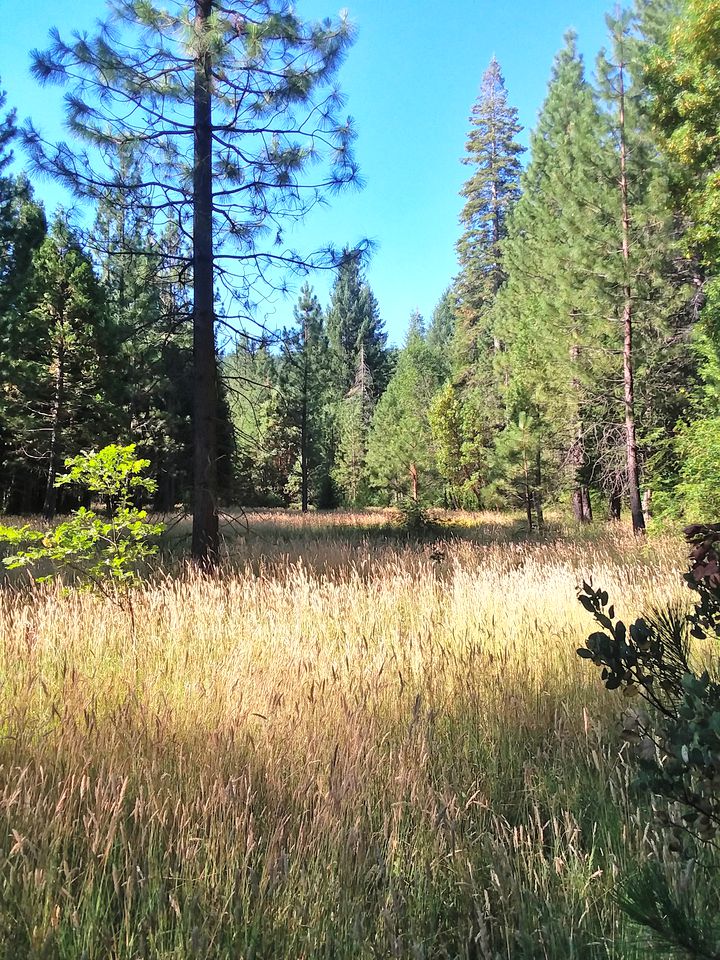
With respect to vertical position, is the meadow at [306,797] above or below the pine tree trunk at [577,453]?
below

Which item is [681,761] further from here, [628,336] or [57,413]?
[57,413]

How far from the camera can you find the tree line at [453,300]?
7.00 metres

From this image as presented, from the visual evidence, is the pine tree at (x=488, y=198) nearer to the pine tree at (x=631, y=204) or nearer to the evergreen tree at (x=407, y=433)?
the evergreen tree at (x=407, y=433)

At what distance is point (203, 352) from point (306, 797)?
636cm

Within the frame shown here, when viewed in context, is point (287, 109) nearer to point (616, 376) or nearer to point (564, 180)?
point (616, 376)

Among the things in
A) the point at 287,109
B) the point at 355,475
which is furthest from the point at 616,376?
the point at 355,475

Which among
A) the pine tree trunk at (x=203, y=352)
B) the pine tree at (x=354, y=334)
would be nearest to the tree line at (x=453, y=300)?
the pine tree trunk at (x=203, y=352)

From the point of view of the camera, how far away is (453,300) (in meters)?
38.2

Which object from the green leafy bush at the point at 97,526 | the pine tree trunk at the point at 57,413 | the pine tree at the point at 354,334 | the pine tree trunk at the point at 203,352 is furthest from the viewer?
the pine tree at the point at 354,334

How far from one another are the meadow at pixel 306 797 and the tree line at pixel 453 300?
14.0 ft

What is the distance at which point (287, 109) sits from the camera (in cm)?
704

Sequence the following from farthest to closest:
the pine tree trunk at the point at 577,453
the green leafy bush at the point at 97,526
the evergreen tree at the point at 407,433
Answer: the evergreen tree at the point at 407,433 → the pine tree trunk at the point at 577,453 → the green leafy bush at the point at 97,526

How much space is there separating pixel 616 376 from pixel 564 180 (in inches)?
257

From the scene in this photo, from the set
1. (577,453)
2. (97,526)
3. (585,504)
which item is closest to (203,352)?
(97,526)
